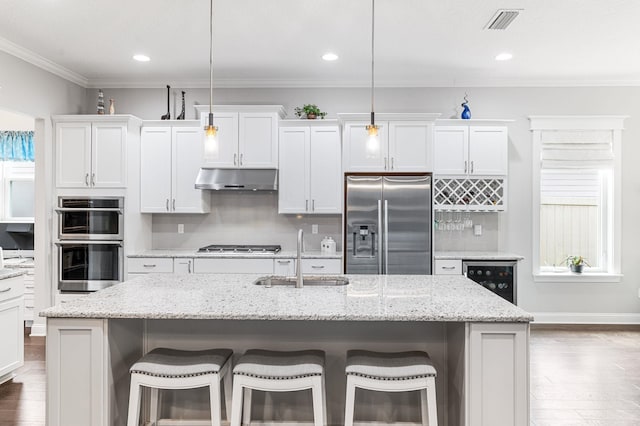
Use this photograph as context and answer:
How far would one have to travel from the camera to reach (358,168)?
4.91 m

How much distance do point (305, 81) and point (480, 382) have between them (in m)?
4.05

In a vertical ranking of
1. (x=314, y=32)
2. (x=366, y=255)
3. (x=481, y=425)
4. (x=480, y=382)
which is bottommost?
(x=481, y=425)

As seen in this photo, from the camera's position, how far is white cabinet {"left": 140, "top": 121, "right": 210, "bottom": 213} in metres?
5.13

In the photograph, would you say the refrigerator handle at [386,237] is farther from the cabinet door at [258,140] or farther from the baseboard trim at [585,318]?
the baseboard trim at [585,318]

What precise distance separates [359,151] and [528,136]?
6.88 ft

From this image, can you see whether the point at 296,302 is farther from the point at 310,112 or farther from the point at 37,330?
the point at 37,330

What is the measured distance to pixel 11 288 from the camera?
3654 mm

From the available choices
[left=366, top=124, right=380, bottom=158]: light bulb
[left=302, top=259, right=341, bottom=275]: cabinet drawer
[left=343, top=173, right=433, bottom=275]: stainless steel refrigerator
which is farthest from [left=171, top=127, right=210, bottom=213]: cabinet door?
[left=366, top=124, right=380, bottom=158]: light bulb

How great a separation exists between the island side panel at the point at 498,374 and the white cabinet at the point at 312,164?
2940 millimetres

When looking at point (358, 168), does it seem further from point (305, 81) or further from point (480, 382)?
point (480, 382)

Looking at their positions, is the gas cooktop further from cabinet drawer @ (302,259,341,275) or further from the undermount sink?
the undermount sink

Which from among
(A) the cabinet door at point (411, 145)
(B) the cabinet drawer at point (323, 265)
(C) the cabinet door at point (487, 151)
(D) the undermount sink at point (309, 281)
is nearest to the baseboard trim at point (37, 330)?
(B) the cabinet drawer at point (323, 265)

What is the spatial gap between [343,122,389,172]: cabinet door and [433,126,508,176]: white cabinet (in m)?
0.62

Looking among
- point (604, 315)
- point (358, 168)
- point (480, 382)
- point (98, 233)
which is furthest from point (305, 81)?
point (604, 315)
